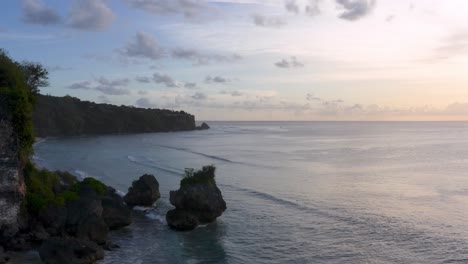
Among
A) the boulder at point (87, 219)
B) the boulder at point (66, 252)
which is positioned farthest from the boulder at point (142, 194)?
the boulder at point (66, 252)

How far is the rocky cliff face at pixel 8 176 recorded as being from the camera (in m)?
31.1

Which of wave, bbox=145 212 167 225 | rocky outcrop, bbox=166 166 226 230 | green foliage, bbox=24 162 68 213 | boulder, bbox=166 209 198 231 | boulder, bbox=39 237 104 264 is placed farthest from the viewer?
wave, bbox=145 212 167 225

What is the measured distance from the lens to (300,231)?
37.0 meters

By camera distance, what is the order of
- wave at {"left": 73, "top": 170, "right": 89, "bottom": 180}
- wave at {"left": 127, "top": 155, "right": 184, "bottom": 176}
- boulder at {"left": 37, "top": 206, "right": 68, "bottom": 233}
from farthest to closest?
wave at {"left": 127, "top": 155, "right": 184, "bottom": 176}, wave at {"left": 73, "top": 170, "right": 89, "bottom": 180}, boulder at {"left": 37, "top": 206, "right": 68, "bottom": 233}

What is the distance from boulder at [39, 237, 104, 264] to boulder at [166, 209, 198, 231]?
991cm

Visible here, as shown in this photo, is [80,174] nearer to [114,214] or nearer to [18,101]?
[114,214]

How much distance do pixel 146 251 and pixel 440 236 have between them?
73.8 ft

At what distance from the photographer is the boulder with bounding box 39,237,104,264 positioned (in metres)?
26.8

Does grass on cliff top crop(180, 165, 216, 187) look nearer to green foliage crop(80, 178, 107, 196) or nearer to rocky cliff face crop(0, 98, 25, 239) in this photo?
green foliage crop(80, 178, 107, 196)

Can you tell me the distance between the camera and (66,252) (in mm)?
27062

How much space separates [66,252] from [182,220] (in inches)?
467

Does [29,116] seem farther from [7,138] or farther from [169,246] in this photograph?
[169,246]

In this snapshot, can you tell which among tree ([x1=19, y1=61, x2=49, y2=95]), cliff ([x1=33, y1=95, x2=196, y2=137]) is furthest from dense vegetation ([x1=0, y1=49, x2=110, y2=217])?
cliff ([x1=33, y1=95, x2=196, y2=137])

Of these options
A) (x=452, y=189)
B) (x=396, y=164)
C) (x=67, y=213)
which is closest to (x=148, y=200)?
(x=67, y=213)
